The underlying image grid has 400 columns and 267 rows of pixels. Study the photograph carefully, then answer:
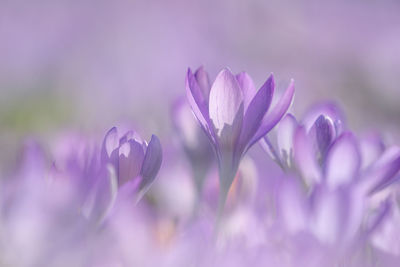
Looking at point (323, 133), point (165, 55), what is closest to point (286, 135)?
point (323, 133)

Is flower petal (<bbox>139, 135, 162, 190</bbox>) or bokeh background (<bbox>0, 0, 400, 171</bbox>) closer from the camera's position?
flower petal (<bbox>139, 135, 162, 190</bbox>)

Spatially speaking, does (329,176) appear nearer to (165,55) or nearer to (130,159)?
(130,159)

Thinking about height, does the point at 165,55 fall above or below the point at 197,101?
above

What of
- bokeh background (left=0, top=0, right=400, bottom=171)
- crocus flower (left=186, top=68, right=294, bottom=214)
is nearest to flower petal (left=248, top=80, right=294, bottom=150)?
crocus flower (left=186, top=68, right=294, bottom=214)

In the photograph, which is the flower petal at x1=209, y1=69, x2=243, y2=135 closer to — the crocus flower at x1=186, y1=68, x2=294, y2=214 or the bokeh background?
the crocus flower at x1=186, y1=68, x2=294, y2=214

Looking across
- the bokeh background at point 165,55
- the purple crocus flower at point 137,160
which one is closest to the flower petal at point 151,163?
the purple crocus flower at point 137,160
